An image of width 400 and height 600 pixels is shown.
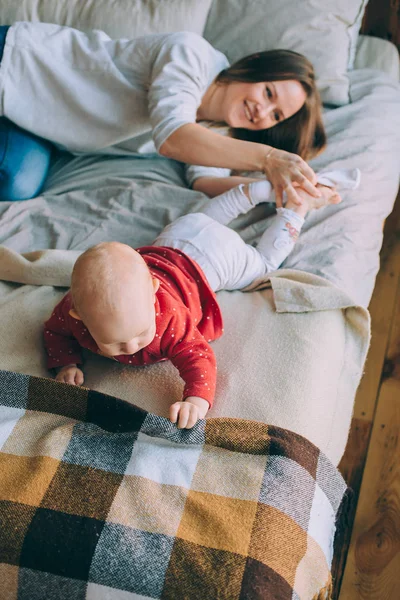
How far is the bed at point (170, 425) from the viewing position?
737 millimetres

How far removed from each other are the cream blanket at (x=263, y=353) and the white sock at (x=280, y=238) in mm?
58

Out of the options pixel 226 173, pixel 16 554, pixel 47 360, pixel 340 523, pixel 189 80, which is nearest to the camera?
pixel 16 554

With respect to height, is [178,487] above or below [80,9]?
below

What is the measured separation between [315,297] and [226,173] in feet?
1.74

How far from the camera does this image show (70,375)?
100 centimetres

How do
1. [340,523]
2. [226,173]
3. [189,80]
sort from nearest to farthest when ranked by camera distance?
1. [340,523]
2. [189,80]
3. [226,173]

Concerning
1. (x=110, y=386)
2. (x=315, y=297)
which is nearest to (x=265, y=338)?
(x=315, y=297)

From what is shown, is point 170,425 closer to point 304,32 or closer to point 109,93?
point 109,93

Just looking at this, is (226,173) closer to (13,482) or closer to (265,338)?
(265,338)

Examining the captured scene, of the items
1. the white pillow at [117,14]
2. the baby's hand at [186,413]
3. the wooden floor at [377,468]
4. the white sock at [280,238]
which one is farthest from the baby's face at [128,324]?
the white pillow at [117,14]

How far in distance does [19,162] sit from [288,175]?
0.66m

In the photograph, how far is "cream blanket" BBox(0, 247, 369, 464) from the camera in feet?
3.19

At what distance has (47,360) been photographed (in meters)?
1.04

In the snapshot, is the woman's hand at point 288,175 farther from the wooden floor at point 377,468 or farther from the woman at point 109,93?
the wooden floor at point 377,468
